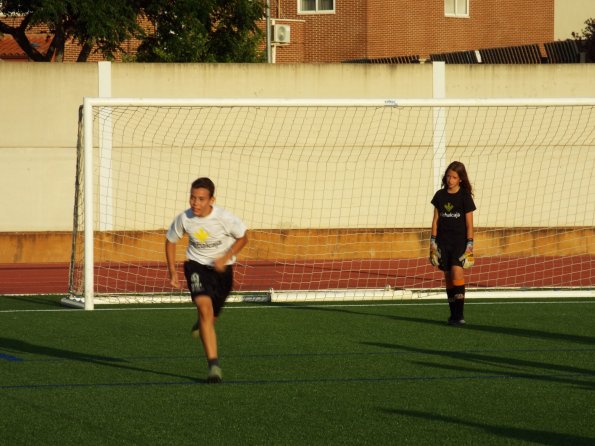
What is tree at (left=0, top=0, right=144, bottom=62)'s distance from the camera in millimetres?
30734

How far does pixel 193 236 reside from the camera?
8844 mm

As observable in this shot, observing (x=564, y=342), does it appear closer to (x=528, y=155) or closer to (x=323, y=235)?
(x=323, y=235)

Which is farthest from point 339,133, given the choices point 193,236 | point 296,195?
point 193,236

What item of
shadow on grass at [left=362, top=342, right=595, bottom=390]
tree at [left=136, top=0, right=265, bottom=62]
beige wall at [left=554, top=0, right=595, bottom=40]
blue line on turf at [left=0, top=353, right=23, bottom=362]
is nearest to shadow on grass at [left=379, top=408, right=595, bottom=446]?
shadow on grass at [left=362, top=342, right=595, bottom=390]

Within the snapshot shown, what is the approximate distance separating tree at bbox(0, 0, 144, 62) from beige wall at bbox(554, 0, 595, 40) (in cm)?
2732

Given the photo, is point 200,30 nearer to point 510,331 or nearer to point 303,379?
point 510,331

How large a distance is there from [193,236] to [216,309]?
1.96 ft

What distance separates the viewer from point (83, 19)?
3125 centimetres

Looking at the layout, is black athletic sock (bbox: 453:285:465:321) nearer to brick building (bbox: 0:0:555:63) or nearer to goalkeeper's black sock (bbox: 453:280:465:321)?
goalkeeper's black sock (bbox: 453:280:465:321)

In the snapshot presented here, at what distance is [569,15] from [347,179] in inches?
1431

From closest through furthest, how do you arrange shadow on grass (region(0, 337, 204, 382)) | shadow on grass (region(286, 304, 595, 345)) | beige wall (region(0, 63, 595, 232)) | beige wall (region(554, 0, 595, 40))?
1. shadow on grass (region(0, 337, 204, 382))
2. shadow on grass (region(286, 304, 595, 345))
3. beige wall (region(0, 63, 595, 232))
4. beige wall (region(554, 0, 595, 40))

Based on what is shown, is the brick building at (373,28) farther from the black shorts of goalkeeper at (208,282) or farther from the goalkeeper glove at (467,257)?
the black shorts of goalkeeper at (208,282)

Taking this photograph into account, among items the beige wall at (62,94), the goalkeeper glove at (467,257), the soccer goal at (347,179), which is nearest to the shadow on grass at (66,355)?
the goalkeeper glove at (467,257)

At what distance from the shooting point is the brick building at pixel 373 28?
157 ft
